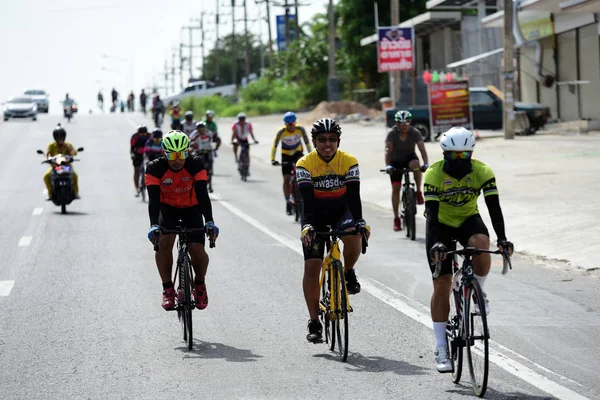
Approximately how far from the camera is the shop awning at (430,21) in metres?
53.6

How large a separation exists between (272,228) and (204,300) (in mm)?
9911

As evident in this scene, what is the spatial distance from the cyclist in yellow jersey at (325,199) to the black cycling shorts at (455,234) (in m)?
1.03

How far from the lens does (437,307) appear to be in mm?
7809

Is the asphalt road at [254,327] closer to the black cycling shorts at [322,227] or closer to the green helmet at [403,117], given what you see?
the black cycling shorts at [322,227]

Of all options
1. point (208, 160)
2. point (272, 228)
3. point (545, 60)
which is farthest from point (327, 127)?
point (545, 60)

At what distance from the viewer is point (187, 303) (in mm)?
9227

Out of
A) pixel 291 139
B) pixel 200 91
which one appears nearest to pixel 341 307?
pixel 291 139

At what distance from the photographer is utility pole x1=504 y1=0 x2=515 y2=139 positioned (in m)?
34.5

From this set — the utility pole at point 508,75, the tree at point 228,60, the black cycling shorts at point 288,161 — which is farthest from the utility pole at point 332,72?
the tree at point 228,60

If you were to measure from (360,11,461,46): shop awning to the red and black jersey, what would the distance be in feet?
147

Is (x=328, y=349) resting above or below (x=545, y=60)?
below

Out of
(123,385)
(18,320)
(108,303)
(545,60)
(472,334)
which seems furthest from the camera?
(545,60)

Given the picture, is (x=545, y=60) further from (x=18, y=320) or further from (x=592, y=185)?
(x=18, y=320)

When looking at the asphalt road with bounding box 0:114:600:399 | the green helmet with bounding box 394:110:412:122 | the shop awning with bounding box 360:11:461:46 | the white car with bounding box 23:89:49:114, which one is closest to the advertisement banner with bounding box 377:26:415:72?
the shop awning with bounding box 360:11:461:46
